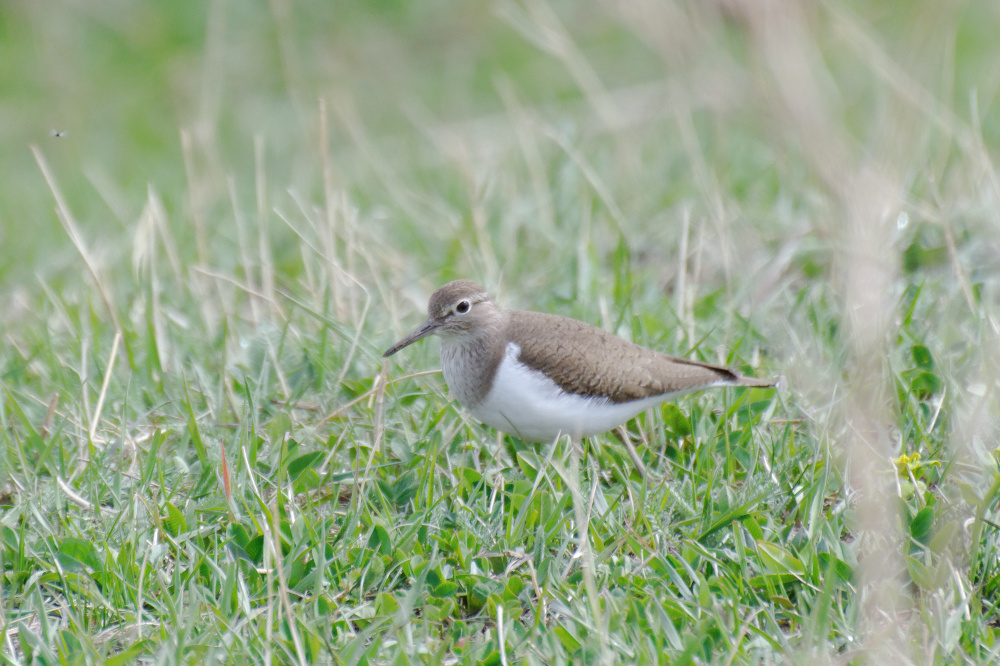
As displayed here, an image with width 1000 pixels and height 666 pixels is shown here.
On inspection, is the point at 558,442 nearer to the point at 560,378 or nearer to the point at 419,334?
the point at 560,378

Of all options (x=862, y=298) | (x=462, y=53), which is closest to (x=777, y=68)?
(x=862, y=298)

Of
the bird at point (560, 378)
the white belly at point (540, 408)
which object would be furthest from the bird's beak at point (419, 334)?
the white belly at point (540, 408)

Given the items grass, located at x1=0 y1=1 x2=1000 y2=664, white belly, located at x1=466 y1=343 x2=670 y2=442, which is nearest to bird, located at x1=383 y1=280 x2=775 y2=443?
white belly, located at x1=466 y1=343 x2=670 y2=442

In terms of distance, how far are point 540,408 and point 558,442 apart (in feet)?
0.68

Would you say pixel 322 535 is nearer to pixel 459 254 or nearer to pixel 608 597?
pixel 608 597

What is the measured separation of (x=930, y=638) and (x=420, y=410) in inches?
89.2

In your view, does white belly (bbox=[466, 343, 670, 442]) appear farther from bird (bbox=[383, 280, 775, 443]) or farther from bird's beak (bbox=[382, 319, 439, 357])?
bird's beak (bbox=[382, 319, 439, 357])

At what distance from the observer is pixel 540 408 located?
3832 mm

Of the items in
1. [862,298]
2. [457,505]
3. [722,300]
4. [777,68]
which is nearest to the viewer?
[777,68]

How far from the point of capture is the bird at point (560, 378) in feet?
12.6

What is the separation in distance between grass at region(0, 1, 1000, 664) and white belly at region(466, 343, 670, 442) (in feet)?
0.53

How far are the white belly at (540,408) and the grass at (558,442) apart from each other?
0.16 m

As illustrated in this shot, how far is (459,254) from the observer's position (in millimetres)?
5871

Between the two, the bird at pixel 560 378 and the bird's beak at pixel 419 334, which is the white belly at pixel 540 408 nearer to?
the bird at pixel 560 378
